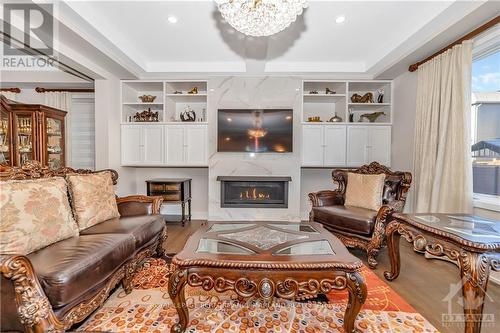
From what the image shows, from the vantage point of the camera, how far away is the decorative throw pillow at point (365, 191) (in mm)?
3131

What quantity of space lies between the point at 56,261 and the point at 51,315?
30 centimetres

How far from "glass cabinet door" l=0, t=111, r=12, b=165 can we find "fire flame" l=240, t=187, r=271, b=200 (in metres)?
3.64

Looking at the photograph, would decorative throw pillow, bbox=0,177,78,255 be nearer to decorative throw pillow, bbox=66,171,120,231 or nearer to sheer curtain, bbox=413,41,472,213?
decorative throw pillow, bbox=66,171,120,231

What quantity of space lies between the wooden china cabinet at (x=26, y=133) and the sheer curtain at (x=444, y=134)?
5684mm

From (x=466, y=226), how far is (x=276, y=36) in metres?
2.82

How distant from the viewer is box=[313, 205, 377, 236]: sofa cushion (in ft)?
8.82

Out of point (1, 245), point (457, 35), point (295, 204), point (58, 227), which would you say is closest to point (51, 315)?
point (1, 245)

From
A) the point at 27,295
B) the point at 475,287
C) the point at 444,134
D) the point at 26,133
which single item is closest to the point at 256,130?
the point at 444,134

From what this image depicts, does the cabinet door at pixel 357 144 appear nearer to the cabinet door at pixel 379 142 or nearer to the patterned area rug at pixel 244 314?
the cabinet door at pixel 379 142

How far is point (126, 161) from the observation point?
434 cm

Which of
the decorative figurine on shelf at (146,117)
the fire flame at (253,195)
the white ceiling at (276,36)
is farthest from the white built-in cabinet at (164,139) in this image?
the fire flame at (253,195)

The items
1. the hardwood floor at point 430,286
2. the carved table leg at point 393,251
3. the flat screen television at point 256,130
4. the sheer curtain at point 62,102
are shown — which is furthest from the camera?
the sheer curtain at point 62,102

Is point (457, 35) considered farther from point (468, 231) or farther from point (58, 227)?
point (58, 227)

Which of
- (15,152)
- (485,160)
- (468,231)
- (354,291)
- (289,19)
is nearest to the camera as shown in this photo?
(354,291)
